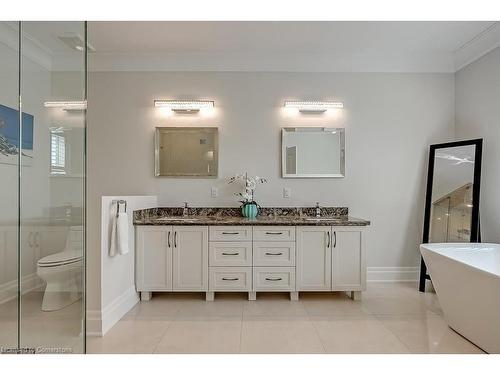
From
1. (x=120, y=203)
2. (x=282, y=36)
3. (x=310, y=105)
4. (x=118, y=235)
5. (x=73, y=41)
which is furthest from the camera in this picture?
(x=310, y=105)

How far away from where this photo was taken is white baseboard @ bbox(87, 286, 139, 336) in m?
2.36

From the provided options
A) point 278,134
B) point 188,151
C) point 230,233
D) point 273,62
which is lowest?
point 230,233

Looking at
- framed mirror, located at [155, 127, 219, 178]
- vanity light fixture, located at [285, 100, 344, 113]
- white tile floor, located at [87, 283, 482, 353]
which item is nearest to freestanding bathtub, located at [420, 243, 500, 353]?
white tile floor, located at [87, 283, 482, 353]

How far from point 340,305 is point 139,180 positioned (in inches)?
101

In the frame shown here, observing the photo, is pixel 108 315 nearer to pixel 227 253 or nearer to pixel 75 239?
pixel 75 239

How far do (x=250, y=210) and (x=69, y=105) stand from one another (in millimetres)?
2147

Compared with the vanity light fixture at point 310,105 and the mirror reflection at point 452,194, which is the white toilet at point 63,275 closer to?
the vanity light fixture at point 310,105

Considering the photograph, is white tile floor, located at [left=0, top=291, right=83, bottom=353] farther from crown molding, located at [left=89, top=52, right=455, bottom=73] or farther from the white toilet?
crown molding, located at [left=89, top=52, right=455, bottom=73]

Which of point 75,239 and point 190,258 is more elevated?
point 75,239

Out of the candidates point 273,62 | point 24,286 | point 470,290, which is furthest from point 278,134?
point 24,286

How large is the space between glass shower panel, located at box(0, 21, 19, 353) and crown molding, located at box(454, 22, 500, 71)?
3.99m

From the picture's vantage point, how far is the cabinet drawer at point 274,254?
3133mm

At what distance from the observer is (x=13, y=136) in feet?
6.14

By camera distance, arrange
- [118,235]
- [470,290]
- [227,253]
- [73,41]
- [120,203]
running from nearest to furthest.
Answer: [73,41] < [470,290] < [118,235] < [120,203] < [227,253]
